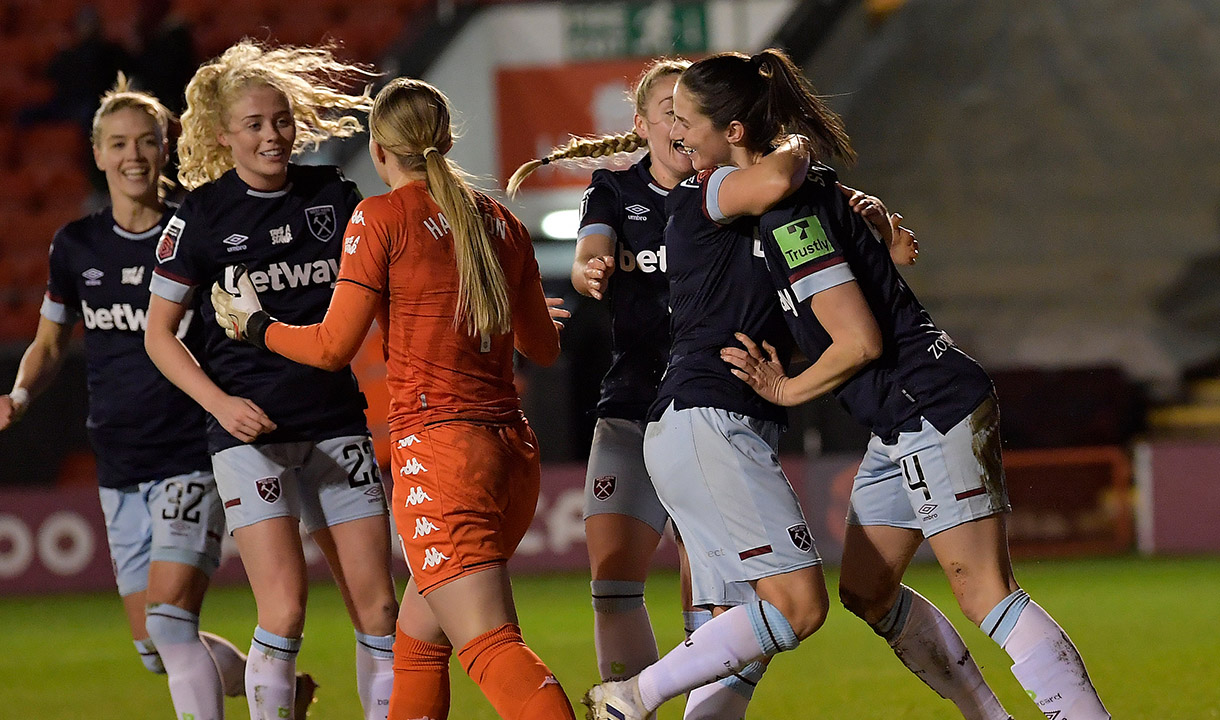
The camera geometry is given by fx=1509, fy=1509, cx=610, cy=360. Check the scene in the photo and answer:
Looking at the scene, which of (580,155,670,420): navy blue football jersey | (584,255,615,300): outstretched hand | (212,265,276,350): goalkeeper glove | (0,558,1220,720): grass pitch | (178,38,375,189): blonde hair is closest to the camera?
(212,265,276,350): goalkeeper glove

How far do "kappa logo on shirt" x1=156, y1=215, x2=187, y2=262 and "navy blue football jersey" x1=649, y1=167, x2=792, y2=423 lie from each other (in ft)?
5.10

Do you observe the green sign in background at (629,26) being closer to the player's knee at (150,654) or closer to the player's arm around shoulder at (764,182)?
the player's knee at (150,654)

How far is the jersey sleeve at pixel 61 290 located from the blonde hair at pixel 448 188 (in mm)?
1799

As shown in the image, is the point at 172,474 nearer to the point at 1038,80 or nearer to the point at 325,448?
the point at 325,448

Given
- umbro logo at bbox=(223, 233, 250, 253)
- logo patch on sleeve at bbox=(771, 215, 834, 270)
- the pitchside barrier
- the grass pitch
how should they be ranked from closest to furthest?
logo patch on sleeve at bbox=(771, 215, 834, 270)
umbro logo at bbox=(223, 233, 250, 253)
the grass pitch
the pitchside barrier

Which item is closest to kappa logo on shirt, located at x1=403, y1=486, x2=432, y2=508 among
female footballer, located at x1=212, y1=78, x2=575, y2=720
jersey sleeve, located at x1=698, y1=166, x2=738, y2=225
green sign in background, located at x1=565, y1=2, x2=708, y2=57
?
female footballer, located at x1=212, y1=78, x2=575, y2=720

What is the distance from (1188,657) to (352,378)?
4148 millimetres

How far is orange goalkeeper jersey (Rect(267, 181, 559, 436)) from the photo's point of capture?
12.9 ft

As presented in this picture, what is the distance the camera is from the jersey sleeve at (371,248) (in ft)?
12.8

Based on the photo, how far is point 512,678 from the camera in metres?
3.78

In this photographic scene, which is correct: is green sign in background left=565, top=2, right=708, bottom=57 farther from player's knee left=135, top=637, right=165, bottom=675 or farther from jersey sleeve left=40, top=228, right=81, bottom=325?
player's knee left=135, top=637, right=165, bottom=675

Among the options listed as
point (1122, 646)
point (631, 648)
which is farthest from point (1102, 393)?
point (631, 648)

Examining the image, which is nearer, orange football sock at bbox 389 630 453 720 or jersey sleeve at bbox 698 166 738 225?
jersey sleeve at bbox 698 166 738 225

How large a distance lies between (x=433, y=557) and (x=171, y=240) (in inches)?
56.4
